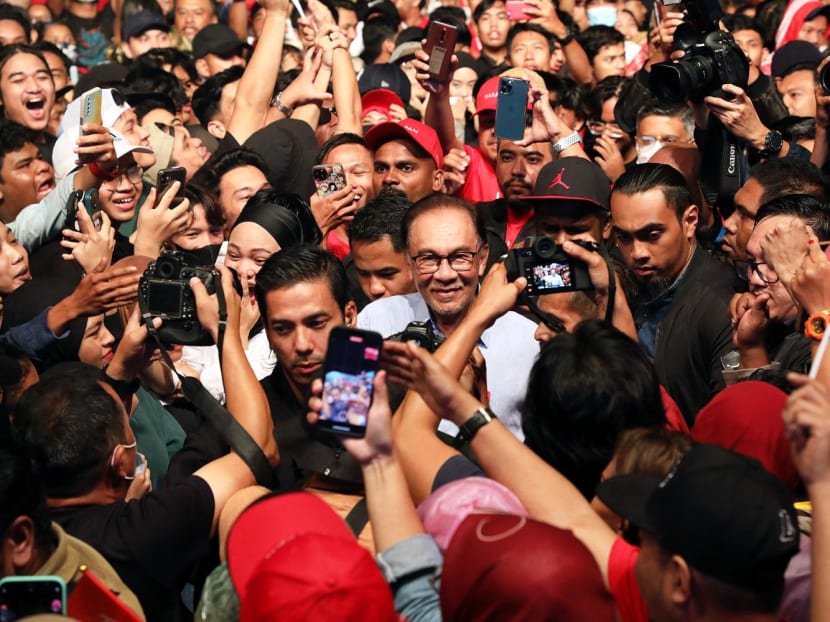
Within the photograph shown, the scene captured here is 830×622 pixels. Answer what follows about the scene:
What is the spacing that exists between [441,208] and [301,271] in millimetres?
820

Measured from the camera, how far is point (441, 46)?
20.7 feet

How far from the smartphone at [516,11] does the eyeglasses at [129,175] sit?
15.7 feet

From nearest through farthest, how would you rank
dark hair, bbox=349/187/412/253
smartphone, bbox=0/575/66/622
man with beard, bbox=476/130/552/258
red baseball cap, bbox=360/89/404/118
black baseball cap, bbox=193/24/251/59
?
smartphone, bbox=0/575/66/622, dark hair, bbox=349/187/412/253, man with beard, bbox=476/130/552/258, red baseball cap, bbox=360/89/404/118, black baseball cap, bbox=193/24/251/59

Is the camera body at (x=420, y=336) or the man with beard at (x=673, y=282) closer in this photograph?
the camera body at (x=420, y=336)

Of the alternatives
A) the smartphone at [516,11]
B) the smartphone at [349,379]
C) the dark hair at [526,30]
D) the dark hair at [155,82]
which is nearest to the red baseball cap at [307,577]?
the smartphone at [349,379]

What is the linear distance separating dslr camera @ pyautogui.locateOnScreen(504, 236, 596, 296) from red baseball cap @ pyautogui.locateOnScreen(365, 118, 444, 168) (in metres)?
2.62

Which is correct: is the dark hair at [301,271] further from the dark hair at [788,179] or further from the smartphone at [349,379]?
the dark hair at [788,179]

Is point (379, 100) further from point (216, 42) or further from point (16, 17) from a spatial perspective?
point (16, 17)

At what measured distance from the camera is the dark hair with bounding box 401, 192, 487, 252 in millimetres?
4934

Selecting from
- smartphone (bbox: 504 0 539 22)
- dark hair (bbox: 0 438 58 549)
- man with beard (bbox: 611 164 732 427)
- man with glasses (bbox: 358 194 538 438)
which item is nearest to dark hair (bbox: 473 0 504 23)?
smartphone (bbox: 504 0 539 22)

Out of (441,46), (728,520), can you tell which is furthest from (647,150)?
(728,520)

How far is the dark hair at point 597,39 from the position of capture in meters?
9.55

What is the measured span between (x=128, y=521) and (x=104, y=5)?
10579 mm

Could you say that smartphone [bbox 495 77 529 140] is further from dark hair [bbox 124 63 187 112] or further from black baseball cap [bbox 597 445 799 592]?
black baseball cap [bbox 597 445 799 592]
